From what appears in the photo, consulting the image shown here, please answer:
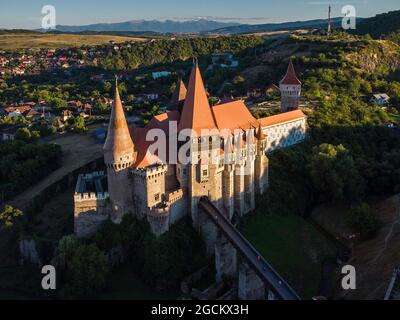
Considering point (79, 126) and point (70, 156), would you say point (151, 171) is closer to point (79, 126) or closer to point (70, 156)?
point (70, 156)

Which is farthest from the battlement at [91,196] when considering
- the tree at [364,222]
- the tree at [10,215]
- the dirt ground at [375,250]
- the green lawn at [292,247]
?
the tree at [364,222]

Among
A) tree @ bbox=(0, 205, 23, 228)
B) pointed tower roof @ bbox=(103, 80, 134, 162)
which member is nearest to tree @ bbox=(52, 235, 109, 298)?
pointed tower roof @ bbox=(103, 80, 134, 162)

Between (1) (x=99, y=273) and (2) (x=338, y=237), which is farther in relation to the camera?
(2) (x=338, y=237)

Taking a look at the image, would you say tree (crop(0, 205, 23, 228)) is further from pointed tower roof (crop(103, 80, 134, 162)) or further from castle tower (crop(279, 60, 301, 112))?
castle tower (crop(279, 60, 301, 112))

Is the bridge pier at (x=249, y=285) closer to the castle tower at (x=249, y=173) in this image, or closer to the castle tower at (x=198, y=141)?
the castle tower at (x=198, y=141)
